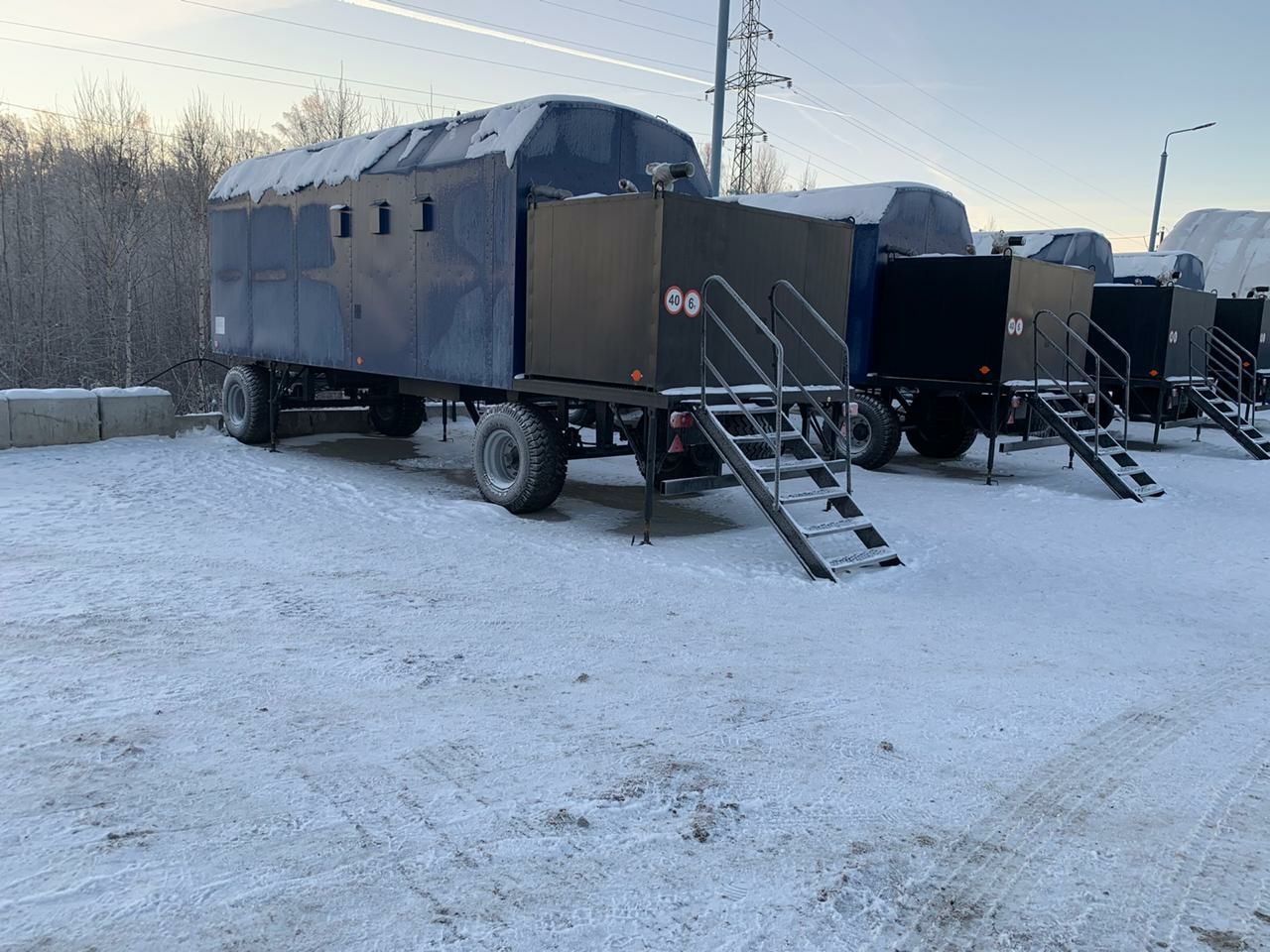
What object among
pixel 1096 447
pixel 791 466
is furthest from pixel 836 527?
pixel 1096 447

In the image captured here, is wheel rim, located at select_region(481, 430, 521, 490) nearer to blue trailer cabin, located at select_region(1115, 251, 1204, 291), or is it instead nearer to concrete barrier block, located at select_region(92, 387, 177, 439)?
concrete barrier block, located at select_region(92, 387, 177, 439)

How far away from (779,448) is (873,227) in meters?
5.88

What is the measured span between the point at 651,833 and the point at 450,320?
6303 millimetres

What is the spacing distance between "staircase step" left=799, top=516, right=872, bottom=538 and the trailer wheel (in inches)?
87.8

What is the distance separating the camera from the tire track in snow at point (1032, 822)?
2662 millimetres

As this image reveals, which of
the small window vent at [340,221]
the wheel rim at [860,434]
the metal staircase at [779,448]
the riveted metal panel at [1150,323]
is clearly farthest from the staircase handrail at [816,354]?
the riveted metal panel at [1150,323]

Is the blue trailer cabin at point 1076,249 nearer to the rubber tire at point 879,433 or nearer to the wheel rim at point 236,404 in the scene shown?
the rubber tire at point 879,433

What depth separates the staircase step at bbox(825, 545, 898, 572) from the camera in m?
6.38

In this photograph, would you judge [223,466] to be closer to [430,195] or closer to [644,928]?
[430,195]

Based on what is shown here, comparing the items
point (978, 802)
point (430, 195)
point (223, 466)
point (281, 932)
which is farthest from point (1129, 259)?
point (281, 932)

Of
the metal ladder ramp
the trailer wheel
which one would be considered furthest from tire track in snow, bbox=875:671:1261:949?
the metal ladder ramp

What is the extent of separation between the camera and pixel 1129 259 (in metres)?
21.2

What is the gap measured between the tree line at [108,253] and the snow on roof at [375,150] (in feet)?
21.5

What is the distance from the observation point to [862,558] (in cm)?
656
